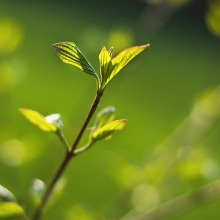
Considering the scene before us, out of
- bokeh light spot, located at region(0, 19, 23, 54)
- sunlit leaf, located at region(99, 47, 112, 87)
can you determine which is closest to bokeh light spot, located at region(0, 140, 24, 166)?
bokeh light spot, located at region(0, 19, 23, 54)

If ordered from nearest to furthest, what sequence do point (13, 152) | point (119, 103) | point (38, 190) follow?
1. point (38, 190)
2. point (13, 152)
3. point (119, 103)

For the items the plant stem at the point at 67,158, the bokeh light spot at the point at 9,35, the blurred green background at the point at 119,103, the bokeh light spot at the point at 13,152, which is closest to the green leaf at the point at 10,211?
the plant stem at the point at 67,158

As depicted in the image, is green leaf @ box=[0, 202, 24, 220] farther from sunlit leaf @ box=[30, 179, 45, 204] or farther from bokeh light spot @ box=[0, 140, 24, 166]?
bokeh light spot @ box=[0, 140, 24, 166]

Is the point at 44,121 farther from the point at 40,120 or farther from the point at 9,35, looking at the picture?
the point at 9,35

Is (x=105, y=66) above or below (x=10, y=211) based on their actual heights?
above

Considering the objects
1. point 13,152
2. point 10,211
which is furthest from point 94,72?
point 13,152

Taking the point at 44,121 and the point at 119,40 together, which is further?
the point at 119,40
